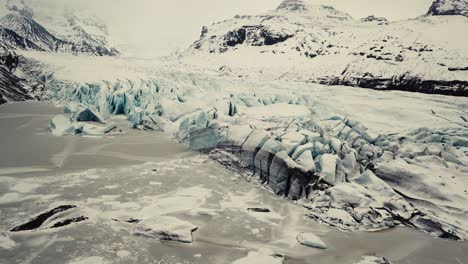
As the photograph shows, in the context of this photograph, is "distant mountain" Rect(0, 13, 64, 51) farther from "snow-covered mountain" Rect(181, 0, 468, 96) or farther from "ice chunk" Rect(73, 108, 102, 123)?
"ice chunk" Rect(73, 108, 102, 123)

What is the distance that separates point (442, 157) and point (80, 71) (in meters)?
17.8

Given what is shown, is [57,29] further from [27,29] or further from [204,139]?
[204,139]

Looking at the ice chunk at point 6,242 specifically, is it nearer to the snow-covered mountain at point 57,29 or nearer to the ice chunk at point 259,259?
the ice chunk at point 259,259

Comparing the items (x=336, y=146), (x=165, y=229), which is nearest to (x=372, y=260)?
(x=165, y=229)

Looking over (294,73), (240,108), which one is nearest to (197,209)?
(240,108)

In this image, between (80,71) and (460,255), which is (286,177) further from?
(80,71)

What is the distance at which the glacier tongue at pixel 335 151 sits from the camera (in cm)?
552

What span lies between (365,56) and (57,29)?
120 m

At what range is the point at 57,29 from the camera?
388 feet

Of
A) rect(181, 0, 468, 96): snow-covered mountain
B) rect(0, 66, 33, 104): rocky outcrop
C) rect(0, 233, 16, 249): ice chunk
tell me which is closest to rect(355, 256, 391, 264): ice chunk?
rect(0, 233, 16, 249): ice chunk

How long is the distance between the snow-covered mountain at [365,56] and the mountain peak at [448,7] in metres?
20.3

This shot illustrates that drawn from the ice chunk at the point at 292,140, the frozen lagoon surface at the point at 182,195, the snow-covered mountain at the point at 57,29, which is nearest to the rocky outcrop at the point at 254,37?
the frozen lagoon surface at the point at 182,195

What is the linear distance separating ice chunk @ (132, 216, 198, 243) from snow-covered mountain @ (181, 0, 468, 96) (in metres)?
17.7

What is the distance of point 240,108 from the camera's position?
11.3 metres
